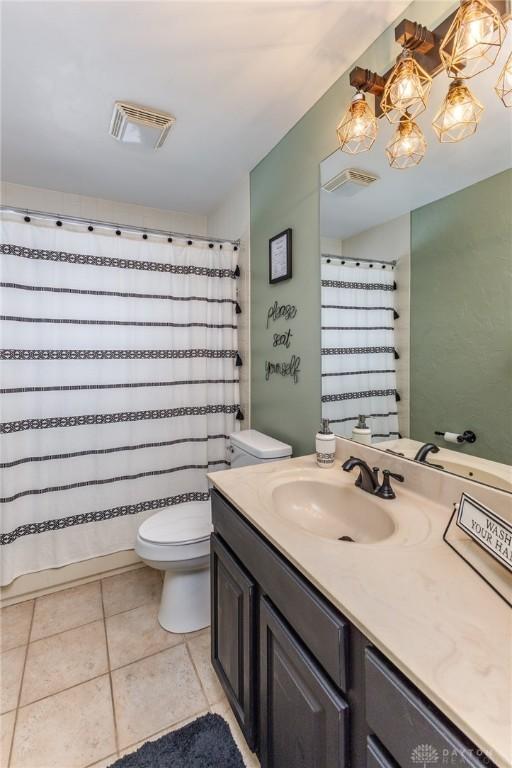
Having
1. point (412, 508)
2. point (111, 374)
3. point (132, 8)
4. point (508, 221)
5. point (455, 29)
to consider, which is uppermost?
point (132, 8)

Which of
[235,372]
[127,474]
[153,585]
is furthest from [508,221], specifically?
[153,585]

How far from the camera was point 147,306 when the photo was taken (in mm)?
2061

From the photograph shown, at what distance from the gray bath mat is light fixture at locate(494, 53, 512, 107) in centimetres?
206

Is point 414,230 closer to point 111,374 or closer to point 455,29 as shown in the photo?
point 455,29

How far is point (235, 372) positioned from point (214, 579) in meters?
1.32

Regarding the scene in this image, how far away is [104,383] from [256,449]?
3.15 feet

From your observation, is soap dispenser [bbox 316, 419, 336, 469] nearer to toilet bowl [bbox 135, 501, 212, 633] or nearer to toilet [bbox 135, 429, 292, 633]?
toilet [bbox 135, 429, 292, 633]

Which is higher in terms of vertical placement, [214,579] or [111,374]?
[111,374]

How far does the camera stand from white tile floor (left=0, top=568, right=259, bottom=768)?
3.89 feet

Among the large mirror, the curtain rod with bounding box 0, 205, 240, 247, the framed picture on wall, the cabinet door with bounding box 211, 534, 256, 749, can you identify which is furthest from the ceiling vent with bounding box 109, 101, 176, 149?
the cabinet door with bounding box 211, 534, 256, 749

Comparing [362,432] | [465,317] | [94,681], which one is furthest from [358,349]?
[94,681]

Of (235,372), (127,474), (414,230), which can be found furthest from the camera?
(235,372)

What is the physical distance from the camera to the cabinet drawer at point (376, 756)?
55 cm

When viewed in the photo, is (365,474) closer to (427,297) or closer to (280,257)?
(427,297)
